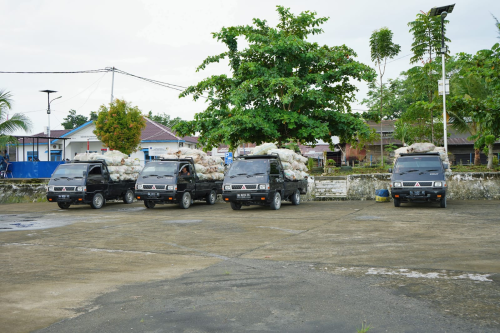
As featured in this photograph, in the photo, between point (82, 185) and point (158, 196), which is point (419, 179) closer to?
point (158, 196)

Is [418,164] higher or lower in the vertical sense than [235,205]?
higher

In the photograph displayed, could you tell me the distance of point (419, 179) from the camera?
16875 millimetres

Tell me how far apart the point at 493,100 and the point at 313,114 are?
314 inches

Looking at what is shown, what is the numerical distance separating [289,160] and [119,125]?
23737 mm

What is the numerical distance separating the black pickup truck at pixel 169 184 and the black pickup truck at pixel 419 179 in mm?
7664

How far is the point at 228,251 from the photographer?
8914 millimetres

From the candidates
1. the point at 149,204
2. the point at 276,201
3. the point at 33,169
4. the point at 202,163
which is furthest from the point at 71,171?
the point at 33,169

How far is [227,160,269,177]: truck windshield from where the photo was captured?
17453 mm

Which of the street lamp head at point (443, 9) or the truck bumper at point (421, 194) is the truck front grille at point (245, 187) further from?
the street lamp head at point (443, 9)

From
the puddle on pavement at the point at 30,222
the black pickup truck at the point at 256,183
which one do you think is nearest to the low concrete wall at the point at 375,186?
the black pickup truck at the point at 256,183

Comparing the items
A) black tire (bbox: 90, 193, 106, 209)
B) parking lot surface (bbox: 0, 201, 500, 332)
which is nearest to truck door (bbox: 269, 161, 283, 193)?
parking lot surface (bbox: 0, 201, 500, 332)

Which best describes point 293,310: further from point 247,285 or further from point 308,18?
point 308,18

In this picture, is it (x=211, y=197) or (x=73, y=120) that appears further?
(x=73, y=120)

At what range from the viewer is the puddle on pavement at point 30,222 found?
42.9 ft
